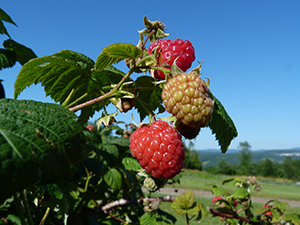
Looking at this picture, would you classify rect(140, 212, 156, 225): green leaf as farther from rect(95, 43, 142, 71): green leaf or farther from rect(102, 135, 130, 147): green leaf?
rect(95, 43, 142, 71): green leaf

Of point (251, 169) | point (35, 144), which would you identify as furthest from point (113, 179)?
point (251, 169)

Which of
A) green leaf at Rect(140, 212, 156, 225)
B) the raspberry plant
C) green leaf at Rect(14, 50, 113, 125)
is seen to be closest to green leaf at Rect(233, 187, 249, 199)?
green leaf at Rect(140, 212, 156, 225)

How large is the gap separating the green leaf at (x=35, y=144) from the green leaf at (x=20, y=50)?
1644 millimetres

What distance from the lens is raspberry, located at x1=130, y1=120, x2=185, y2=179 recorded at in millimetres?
786

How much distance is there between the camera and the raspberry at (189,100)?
2.18 ft

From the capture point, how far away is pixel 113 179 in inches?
70.1

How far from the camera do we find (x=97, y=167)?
186 centimetres

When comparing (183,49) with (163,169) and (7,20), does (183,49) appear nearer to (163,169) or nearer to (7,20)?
(163,169)

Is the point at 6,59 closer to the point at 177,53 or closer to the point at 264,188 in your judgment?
the point at 177,53

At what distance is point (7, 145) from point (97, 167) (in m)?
1.51

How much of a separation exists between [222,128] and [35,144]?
0.63 m

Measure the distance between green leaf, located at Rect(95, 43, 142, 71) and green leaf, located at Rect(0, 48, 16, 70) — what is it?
4.47ft

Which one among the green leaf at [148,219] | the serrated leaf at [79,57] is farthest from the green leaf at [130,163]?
the serrated leaf at [79,57]

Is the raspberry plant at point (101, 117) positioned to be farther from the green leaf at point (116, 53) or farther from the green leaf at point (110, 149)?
the green leaf at point (110, 149)
